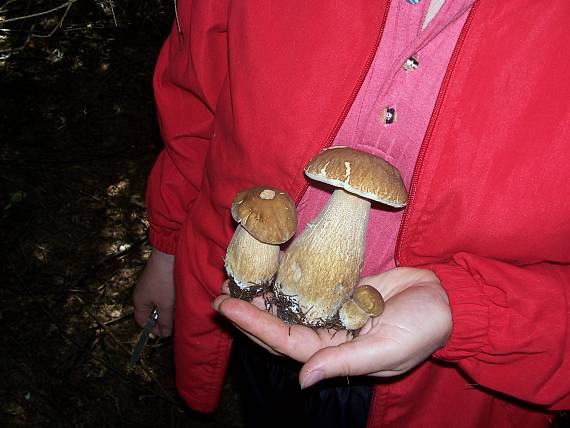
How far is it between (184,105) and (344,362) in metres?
1.07

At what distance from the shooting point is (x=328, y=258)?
1325 mm

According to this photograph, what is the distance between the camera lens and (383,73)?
1.15 metres

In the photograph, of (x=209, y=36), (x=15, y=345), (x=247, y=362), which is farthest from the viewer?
(x=15, y=345)

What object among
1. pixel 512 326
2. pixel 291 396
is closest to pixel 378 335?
pixel 512 326

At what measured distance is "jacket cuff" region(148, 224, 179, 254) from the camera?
72.8 inches

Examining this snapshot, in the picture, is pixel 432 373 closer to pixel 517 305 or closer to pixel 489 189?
pixel 517 305

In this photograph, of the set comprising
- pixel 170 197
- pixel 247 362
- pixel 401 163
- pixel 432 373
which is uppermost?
pixel 401 163

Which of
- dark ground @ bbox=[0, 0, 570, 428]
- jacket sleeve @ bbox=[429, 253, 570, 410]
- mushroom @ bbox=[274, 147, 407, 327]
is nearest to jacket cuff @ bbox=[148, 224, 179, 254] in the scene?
mushroom @ bbox=[274, 147, 407, 327]

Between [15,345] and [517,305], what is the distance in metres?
3.02

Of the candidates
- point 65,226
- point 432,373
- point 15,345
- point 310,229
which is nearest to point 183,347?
point 310,229

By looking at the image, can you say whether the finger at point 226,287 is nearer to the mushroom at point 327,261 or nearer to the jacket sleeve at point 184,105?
the mushroom at point 327,261

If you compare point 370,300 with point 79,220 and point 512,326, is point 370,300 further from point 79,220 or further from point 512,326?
point 79,220

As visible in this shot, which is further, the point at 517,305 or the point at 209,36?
the point at 209,36

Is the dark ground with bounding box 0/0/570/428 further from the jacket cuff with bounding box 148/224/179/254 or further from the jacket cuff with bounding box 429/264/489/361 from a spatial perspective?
the jacket cuff with bounding box 429/264/489/361
